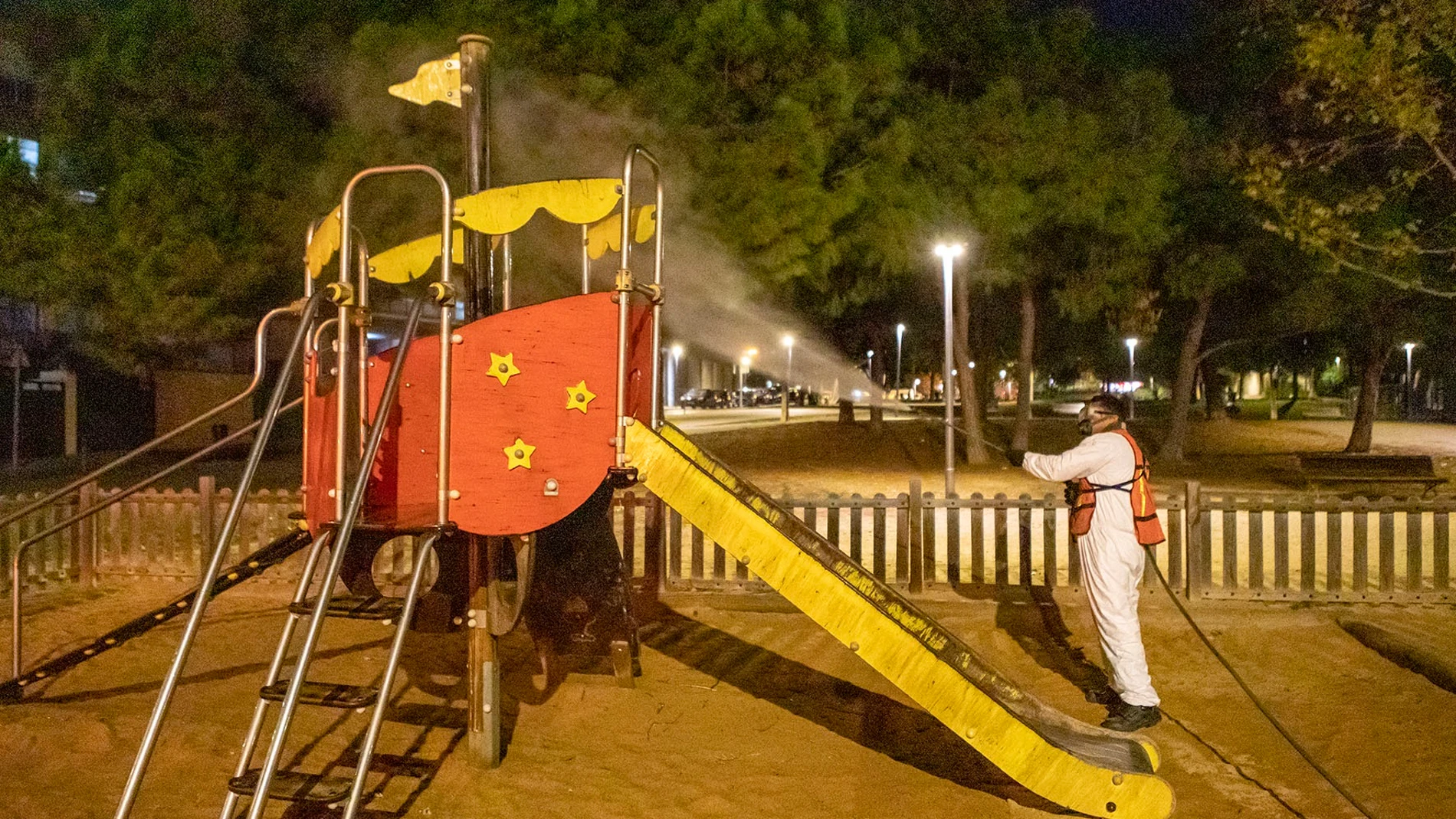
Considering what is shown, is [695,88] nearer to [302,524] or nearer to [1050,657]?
[1050,657]

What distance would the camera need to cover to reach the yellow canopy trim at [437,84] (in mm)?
5387

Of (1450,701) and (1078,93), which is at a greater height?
(1078,93)

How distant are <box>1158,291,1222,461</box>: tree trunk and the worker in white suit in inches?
763

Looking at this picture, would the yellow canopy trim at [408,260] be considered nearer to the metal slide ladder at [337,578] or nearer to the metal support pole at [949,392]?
the metal slide ladder at [337,578]

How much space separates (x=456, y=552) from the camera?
6262 mm

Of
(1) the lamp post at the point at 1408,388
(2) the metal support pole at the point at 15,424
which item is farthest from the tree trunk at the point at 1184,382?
A: (1) the lamp post at the point at 1408,388

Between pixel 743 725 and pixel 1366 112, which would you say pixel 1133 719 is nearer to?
pixel 743 725

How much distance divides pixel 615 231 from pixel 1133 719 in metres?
4.31

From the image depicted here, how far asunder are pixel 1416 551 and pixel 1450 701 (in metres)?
3.00

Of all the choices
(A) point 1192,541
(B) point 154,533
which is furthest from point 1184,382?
(B) point 154,533

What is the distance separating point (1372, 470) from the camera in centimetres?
1573

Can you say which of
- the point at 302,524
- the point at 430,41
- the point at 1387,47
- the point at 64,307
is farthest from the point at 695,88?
the point at 64,307

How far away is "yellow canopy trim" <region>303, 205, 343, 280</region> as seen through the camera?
5262mm

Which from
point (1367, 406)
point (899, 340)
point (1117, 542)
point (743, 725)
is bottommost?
point (743, 725)
